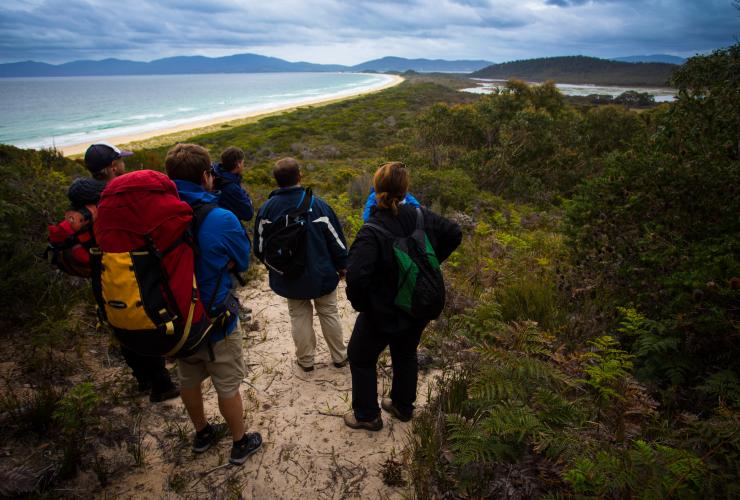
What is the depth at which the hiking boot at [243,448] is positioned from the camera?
268 centimetres

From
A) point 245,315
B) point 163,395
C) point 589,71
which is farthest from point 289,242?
point 589,71

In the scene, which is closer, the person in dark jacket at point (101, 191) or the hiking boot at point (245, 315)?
the person in dark jacket at point (101, 191)

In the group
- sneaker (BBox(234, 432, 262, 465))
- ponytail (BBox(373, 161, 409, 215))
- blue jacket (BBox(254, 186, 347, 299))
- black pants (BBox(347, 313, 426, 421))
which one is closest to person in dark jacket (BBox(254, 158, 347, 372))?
blue jacket (BBox(254, 186, 347, 299))

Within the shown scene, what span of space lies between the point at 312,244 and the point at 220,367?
1262mm

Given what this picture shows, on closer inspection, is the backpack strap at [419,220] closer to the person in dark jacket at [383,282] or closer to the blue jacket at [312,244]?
the person in dark jacket at [383,282]

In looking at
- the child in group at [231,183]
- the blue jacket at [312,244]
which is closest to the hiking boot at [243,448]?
the blue jacket at [312,244]

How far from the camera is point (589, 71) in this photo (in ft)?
429

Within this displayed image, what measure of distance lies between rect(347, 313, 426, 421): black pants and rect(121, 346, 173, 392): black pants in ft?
5.46

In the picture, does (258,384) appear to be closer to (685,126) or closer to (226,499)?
(226,499)

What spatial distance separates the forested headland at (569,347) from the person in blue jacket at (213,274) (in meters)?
0.78

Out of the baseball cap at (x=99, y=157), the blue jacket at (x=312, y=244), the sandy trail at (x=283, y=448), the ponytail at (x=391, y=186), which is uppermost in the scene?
the baseball cap at (x=99, y=157)

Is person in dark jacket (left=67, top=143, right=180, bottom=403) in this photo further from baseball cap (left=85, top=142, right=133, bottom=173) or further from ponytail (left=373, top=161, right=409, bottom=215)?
ponytail (left=373, top=161, right=409, bottom=215)

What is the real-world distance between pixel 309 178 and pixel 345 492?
48.8 ft

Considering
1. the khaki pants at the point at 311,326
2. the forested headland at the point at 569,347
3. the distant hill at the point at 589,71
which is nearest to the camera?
the forested headland at the point at 569,347
